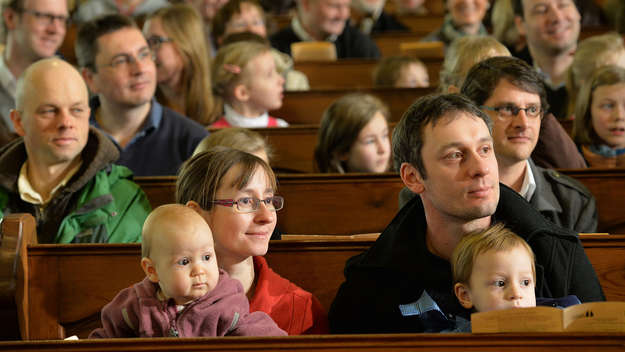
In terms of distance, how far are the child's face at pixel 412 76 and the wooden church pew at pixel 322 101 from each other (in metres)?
0.39

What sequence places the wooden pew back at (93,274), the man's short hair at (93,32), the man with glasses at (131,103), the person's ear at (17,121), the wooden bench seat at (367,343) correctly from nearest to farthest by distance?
1. the wooden bench seat at (367,343)
2. the wooden pew back at (93,274)
3. the person's ear at (17,121)
4. the man with glasses at (131,103)
5. the man's short hair at (93,32)

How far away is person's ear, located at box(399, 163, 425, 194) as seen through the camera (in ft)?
8.18

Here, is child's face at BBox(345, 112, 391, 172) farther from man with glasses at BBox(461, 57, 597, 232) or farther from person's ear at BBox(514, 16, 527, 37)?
person's ear at BBox(514, 16, 527, 37)

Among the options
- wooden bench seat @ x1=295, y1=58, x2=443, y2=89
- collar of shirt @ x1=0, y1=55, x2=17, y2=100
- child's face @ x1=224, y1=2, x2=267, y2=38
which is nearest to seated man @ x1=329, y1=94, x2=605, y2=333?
collar of shirt @ x1=0, y1=55, x2=17, y2=100

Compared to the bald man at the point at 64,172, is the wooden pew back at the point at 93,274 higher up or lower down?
lower down

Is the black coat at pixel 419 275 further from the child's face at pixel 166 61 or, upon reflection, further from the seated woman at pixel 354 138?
the child's face at pixel 166 61

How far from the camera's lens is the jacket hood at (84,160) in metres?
3.21

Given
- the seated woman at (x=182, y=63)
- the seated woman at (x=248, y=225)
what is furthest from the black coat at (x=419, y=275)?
the seated woman at (x=182, y=63)

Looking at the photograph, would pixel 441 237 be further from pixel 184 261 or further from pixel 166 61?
pixel 166 61

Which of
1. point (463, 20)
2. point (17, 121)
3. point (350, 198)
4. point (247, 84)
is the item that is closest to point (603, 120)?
point (350, 198)

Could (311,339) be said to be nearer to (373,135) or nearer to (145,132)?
(373,135)

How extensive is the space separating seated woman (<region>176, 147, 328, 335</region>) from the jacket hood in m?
0.76

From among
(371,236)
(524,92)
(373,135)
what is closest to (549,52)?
(373,135)

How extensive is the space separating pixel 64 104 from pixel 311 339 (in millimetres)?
1794
